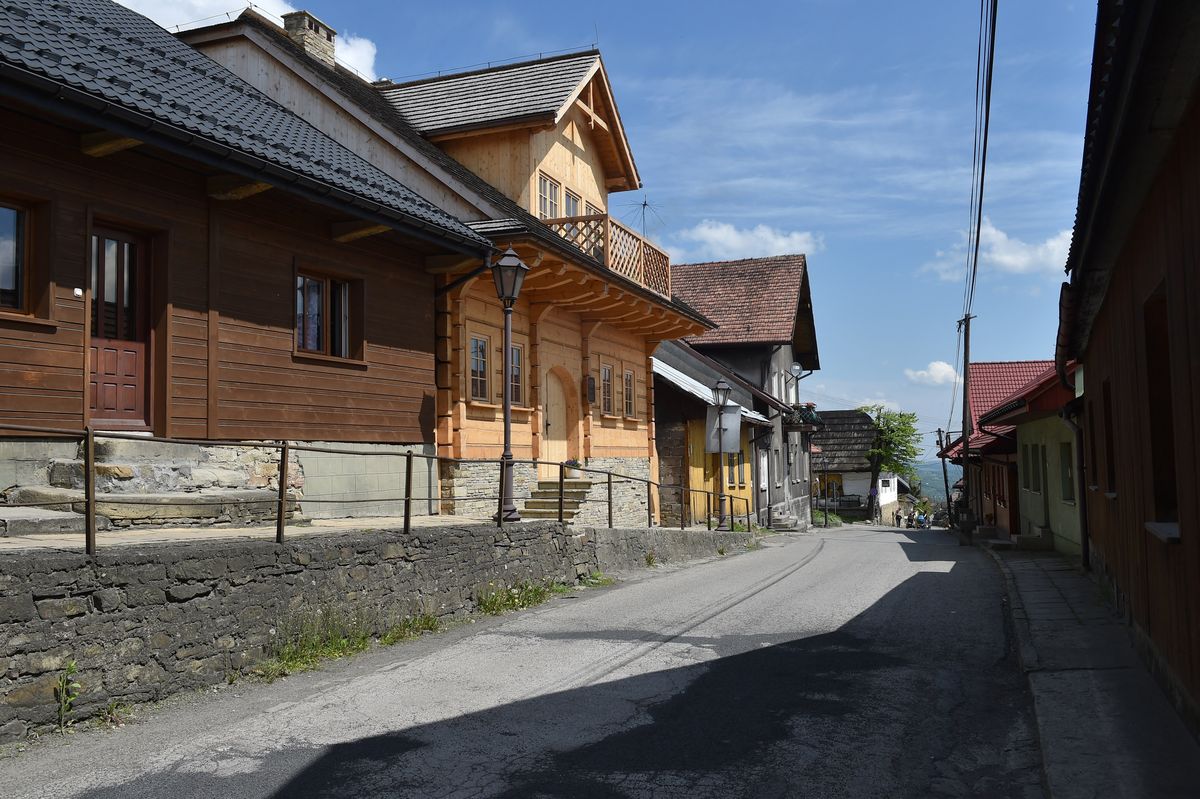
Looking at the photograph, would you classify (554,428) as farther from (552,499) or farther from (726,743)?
(726,743)

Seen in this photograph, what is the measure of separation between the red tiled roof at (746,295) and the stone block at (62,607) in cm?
2916

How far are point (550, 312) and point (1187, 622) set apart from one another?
1390 centimetres

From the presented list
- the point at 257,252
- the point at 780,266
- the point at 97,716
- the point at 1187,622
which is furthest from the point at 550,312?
the point at 780,266

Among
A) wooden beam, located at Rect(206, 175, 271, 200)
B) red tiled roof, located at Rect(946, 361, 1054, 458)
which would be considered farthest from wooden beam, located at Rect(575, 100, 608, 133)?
red tiled roof, located at Rect(946, 361, 1054, 458)

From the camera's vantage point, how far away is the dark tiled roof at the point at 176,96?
9055 millimetres

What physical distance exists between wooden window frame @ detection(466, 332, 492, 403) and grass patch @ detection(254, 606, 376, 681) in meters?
6.52

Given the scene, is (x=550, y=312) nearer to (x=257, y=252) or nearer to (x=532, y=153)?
(x=532, y=153)

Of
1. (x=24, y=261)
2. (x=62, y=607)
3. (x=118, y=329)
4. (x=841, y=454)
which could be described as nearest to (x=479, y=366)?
(x=118, y=329)

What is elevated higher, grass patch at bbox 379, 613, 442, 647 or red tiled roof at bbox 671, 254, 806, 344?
red tiled roof at bbox 671, 254, 806, 344

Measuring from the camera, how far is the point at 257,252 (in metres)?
Answer: 11.8

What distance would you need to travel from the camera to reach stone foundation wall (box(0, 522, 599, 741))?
612 cm

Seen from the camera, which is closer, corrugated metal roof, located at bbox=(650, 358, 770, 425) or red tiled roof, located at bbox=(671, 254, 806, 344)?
corrugated metal roof, located at bbox=(650, 358, 770, 425)

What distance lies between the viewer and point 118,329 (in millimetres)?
10367

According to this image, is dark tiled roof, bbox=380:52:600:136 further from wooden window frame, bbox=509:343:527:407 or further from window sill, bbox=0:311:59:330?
window sill, bbox=0:311:59:330
